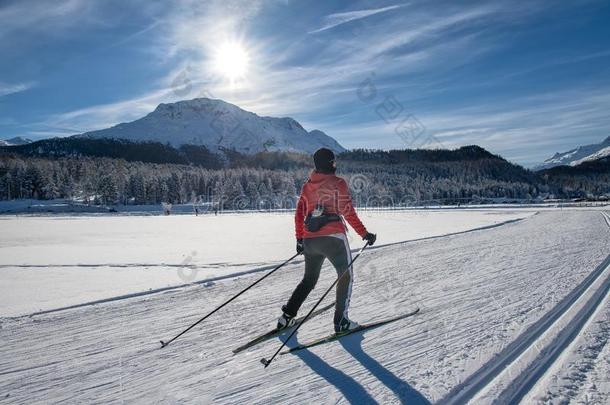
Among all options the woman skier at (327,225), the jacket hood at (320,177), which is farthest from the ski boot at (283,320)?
Answer: the jacket hood at (320,177)

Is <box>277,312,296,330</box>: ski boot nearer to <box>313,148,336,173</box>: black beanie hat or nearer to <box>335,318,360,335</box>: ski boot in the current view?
<box>335,318,360,335</box>: ski boot

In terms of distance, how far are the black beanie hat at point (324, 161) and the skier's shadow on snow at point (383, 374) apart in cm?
180

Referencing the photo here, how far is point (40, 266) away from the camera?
9.40 metres

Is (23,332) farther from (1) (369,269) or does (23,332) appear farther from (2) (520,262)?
(2) (520,262)

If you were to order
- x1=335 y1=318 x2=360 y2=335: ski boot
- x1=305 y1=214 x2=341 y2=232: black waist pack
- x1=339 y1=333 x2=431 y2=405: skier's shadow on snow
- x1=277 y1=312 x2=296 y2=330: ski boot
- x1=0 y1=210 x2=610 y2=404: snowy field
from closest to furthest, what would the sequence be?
x1=339 y1=333 x2=431 y2=405: skier's shadow on snow
x1=0 y1=210 x2=610 y2=404: snowy field
x1=305 y1=214 x2=341 y2=232: black waist pack
x1=335 y1=318 x2=360 y2=335: ski boot
x1=277 y1=312 x2=296 y2=330: ski boot

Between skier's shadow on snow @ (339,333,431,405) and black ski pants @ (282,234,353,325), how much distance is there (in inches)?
11.2

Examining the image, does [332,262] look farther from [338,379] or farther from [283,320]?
[338,379]

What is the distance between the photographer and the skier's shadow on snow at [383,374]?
2.86m

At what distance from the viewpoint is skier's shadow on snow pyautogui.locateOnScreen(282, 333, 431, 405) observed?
113 inches

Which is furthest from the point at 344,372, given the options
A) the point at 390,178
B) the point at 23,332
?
the point at 390,178

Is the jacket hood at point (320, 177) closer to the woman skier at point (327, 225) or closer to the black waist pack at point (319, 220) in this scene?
the woman skier at point (327, 225)

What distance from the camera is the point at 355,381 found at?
316cm

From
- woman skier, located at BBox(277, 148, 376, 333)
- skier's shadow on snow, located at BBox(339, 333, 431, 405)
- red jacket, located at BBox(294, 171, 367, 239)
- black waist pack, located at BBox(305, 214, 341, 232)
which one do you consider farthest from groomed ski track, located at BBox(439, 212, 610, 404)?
black waist pack, located at BBox(305, 214, 341, 232)

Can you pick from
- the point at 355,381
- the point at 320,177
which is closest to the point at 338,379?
the point at 355,381
